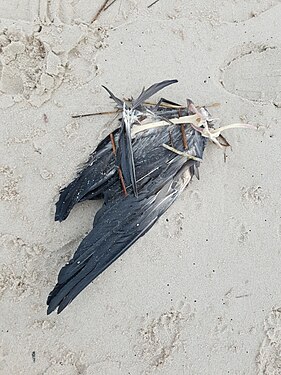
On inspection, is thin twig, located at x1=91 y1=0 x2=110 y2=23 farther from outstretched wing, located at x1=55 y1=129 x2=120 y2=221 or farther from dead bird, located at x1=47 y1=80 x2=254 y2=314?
outstretched wing, located at x1=55 y1=129 x2=120 y2=221

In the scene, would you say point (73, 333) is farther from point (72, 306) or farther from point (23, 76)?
point (23, 76)

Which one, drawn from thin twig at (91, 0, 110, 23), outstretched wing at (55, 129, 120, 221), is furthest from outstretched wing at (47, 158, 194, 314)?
thin twig at (91, 0, 110, 23)

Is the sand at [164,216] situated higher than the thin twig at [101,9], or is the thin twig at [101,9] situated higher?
the thin twig at [101,9]

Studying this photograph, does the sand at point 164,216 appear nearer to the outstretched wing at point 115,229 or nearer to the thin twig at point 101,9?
the thin twig at point 101,9

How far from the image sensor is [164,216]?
3291 millimetres

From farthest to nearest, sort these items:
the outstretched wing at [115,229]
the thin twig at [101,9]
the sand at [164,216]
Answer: the thin twig at [101,9] → the sand at [164,216] → the outstretched wing at [115,229]

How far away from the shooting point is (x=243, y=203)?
333 cm

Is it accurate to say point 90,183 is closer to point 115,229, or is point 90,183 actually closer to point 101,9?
point 115,229

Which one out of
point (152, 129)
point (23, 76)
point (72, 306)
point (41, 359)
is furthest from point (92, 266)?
point (23, 76)

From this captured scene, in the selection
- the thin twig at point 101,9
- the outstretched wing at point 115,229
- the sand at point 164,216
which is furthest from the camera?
A: the thin twig at point 101,9

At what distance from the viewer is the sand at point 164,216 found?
10.4 feet

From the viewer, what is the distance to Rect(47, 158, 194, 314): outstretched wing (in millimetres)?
3055

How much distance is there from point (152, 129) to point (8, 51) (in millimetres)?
875

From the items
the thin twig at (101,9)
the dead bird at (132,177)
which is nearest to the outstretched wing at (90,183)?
the dead bird at (132,177)
